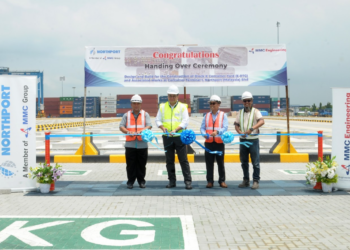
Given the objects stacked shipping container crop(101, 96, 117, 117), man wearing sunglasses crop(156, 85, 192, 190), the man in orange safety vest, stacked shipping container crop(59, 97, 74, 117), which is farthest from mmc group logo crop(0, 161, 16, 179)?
stacked shipping container crop(59, 97, 74, 117)

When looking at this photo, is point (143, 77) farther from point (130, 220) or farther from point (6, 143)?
point (130, 220)

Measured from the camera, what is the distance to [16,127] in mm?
7445

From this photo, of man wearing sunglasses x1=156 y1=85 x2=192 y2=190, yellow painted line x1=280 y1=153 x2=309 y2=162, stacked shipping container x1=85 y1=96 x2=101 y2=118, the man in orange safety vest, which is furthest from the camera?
stacked shipping container x1=85 y1=96 x2=101 y2=118

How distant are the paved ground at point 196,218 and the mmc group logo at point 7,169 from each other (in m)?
0.40

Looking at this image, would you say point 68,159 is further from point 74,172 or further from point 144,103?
point 144,103

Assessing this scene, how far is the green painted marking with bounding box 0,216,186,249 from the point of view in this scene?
4438 millimetres

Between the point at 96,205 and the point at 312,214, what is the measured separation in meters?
3.32

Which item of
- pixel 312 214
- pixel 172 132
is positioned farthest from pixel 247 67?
pixel 312 214

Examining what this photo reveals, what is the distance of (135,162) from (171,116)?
3.93 ft

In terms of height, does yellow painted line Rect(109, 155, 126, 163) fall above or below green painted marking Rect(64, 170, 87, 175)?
above

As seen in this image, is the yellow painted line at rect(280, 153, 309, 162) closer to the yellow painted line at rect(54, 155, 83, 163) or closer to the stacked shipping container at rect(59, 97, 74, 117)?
the yellow painted line at rect(54, 155, 83, 163)

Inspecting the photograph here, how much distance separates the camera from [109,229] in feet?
16.4

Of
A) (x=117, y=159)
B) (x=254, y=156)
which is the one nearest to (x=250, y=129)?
(x=254, y=156)

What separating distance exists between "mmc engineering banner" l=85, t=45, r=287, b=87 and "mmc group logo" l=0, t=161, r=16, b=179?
5303 millimetres
